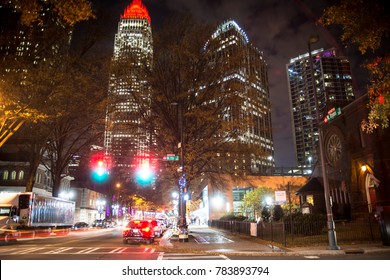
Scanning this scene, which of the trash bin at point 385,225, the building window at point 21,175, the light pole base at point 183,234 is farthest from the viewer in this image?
the building window at point 21,175

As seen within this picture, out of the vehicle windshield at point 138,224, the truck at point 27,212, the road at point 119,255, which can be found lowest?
the road at point 119,255

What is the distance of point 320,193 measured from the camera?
3347 cm

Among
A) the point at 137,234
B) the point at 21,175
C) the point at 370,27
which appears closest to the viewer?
the point at 370,27

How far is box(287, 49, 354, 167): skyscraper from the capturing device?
127 meters

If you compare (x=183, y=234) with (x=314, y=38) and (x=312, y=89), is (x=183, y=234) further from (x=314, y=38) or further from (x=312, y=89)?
(x=312, y=89)

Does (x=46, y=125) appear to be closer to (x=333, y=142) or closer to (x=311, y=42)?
(x=311, y=42)

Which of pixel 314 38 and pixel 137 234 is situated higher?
pixel 314 38

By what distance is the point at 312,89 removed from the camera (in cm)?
12538

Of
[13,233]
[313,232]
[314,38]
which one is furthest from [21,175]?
[314,38]

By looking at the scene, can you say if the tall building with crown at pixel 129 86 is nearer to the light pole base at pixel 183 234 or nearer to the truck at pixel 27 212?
the light pole base at pixel 183 234

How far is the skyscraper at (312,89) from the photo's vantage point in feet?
417

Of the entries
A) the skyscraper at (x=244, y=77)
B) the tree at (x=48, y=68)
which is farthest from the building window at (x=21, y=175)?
the skyscraper at (x=244, y=77)

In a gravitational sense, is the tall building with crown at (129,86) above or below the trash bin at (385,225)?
above
